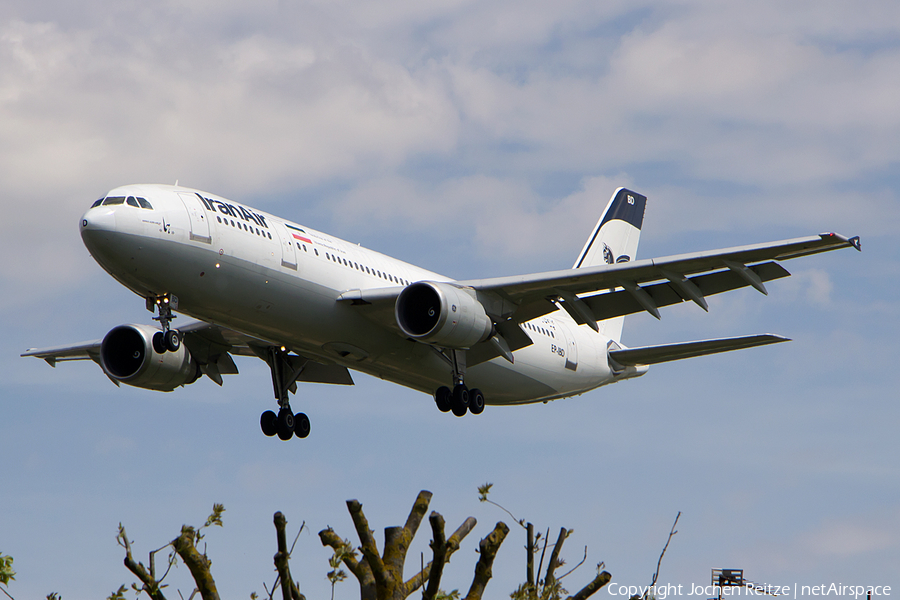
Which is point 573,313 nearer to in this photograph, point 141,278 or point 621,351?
point 621,351

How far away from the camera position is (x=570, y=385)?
34969 millimetres

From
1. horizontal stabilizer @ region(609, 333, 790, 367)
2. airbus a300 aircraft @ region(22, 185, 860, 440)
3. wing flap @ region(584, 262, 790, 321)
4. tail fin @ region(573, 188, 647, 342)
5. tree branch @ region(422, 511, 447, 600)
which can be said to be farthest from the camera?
tail fin @ region(573, 188, 647, 342)

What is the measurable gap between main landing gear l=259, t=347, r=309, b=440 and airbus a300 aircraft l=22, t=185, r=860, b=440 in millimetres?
43

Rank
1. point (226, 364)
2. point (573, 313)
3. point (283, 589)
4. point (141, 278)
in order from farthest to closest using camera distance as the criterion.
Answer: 1. point (226, 364)
2. point (573, 313)
3. point (141, 278)
4. point (283, 589)

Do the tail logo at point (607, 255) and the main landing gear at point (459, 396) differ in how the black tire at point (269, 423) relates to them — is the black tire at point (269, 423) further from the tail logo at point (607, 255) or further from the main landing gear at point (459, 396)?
the tail logo at point (607, 255)

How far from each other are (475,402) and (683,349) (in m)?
7.00

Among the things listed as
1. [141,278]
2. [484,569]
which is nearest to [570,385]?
[141,278]

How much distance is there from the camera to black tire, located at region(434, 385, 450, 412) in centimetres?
2945

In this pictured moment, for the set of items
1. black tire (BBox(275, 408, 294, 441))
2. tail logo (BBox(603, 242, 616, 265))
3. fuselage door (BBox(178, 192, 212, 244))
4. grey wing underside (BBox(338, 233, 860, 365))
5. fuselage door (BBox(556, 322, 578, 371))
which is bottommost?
black tire (BBox(275, 408, 294, 441))

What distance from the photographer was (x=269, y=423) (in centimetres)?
3266

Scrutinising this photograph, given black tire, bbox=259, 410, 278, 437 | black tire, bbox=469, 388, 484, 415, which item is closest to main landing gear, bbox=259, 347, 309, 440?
black tire, bbox=259, 410, 278, 437

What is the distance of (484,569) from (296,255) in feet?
55.3

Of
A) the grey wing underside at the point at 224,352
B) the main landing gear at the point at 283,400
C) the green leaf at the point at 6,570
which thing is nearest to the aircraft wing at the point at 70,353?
the grey wing underside at the point at 224,352

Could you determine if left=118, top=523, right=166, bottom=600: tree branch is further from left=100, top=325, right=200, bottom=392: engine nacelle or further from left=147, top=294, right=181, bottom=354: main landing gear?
left=100, top=325, right=200, bottom=392: engine nacelle
